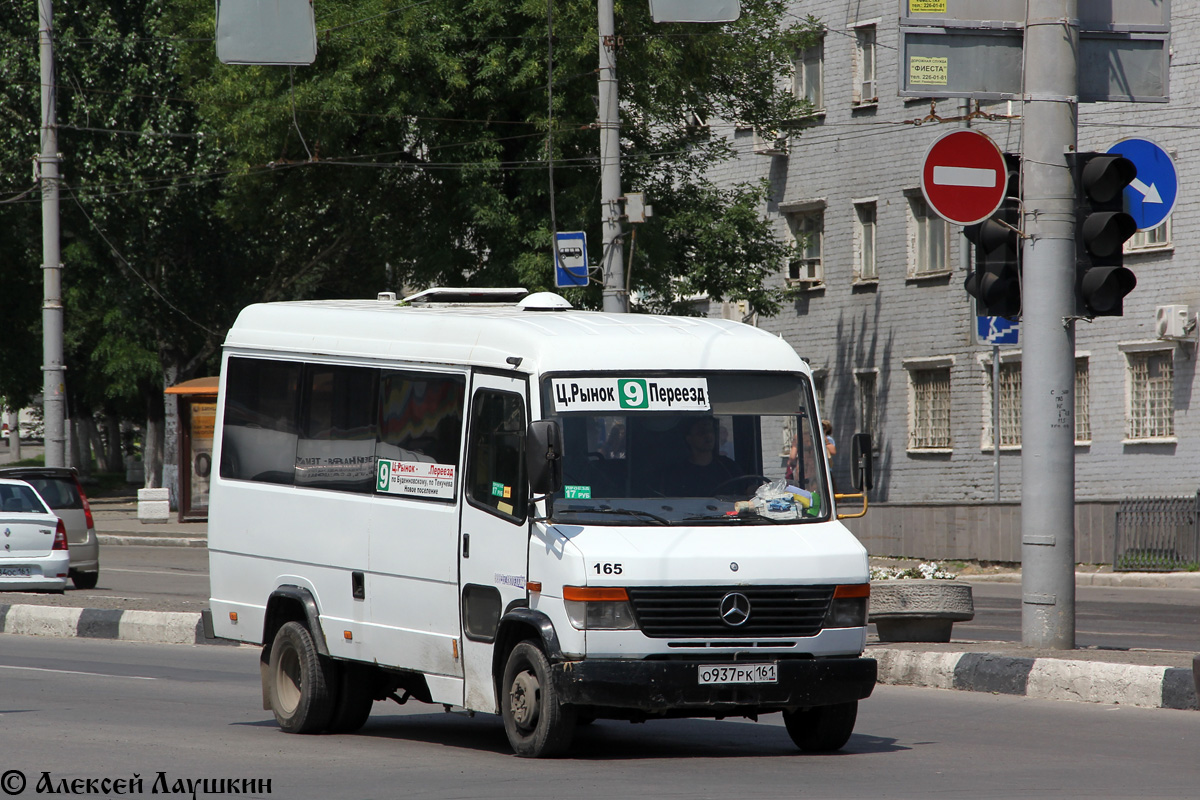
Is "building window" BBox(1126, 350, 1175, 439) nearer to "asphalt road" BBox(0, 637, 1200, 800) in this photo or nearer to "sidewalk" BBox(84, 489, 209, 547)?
"sidewalk" BBox(84, 489, 209, 547)

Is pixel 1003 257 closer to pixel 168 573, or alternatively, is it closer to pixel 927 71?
pixel 927 71

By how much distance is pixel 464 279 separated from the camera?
32.1 metres

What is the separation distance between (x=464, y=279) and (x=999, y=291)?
1958 centimetres

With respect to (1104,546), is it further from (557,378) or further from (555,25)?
(557,378)

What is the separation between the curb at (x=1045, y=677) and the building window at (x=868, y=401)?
82.4 feet

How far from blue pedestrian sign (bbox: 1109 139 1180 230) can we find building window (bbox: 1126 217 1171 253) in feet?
57.0

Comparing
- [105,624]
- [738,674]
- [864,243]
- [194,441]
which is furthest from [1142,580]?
[194,441]

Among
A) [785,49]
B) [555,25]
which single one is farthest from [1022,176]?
[785,49]

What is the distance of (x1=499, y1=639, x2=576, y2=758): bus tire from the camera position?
877 cm

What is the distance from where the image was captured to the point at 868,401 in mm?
38219

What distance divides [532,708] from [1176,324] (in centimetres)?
2326

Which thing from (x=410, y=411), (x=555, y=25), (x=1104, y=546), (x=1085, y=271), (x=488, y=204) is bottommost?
(x=1104, y=546)

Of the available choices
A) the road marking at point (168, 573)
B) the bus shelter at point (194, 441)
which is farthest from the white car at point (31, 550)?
the bus shelter at point (194, 441)

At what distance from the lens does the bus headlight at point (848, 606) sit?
9.09m
